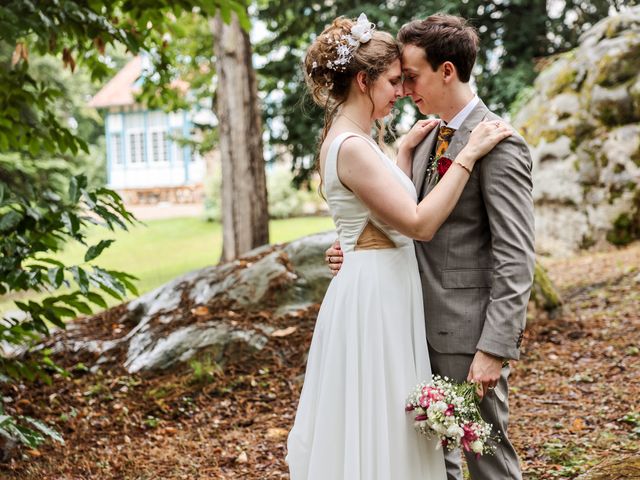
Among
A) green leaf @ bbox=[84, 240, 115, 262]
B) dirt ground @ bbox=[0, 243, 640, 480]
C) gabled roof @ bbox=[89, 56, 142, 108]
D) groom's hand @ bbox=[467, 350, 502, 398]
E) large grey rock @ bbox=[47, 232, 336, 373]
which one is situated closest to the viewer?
groom's hand @ bbox=[467, 350, 502, 398]

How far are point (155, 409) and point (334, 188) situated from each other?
3.11 metres

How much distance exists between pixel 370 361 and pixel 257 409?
8.81 ft

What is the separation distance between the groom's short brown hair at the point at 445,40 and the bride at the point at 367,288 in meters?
0.13

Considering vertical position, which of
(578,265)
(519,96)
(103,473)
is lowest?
(103,473)

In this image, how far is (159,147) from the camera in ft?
130

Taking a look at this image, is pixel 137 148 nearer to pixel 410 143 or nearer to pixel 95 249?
pixel 95 249

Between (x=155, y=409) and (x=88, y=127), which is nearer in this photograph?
(x=155, y=409)

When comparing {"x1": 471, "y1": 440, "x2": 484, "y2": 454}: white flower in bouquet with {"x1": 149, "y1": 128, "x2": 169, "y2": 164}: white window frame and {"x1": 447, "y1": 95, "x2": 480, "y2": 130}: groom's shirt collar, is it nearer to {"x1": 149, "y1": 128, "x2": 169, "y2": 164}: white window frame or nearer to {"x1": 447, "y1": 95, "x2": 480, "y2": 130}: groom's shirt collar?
{"x1": 447, "y1": 95, "x2": 480, "y2": 130}: groom's shirt collar

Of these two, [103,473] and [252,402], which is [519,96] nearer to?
[252,402]

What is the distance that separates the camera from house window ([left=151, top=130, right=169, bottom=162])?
3953cm

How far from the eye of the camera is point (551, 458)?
3900mm

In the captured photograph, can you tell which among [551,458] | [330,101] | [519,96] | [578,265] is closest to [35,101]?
[330,101]

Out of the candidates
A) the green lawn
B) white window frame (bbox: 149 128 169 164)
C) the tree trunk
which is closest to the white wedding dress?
the tree trunk

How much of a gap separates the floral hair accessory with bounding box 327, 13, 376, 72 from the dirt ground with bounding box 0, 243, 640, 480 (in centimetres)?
243
